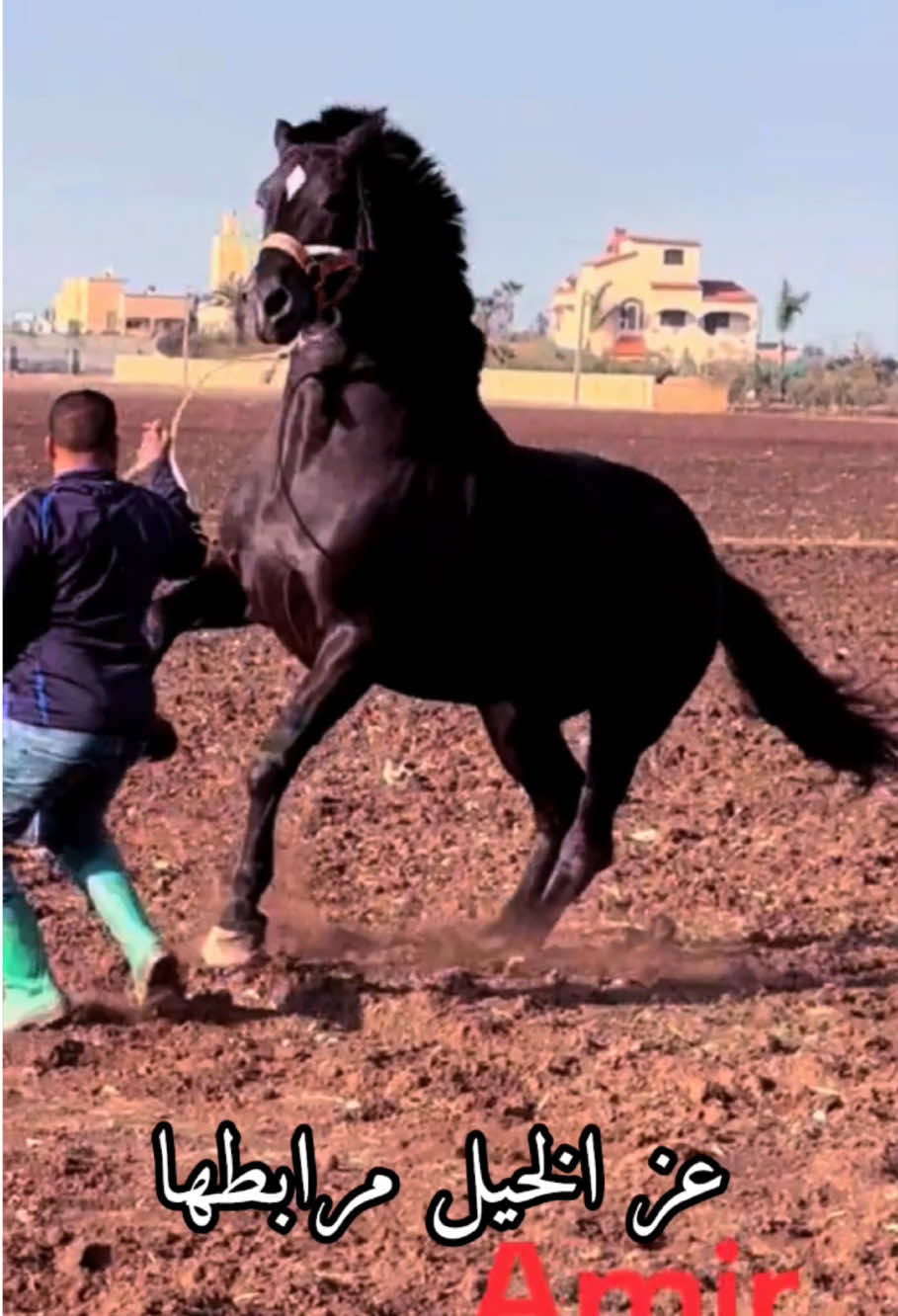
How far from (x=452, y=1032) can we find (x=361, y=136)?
2626 millimetres

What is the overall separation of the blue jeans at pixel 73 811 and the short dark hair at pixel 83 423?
71 cm

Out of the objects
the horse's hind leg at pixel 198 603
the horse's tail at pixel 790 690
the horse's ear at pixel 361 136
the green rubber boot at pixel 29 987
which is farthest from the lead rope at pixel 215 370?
the horse's tail at pixel 790 690

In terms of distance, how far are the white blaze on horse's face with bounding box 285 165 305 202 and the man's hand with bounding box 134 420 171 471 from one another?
774 mm

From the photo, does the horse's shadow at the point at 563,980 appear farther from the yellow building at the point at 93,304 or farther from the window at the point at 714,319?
the window at the point at 714,319

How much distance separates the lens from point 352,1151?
16.9ft

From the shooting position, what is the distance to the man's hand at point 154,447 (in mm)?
6480

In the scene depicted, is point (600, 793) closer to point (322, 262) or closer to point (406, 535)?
point (406, 535)

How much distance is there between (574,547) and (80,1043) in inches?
95.8

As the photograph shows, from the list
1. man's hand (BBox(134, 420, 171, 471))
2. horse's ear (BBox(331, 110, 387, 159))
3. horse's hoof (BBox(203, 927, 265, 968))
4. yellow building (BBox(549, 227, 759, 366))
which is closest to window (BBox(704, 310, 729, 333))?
yellow building (BBox(549, 227, 759, 366))

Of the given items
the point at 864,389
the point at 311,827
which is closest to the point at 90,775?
the point at 311,827

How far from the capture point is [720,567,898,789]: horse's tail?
8.42 m

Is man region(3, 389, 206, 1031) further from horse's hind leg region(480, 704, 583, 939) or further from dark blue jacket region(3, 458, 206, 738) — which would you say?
horse's hind leg region(480, 704, 583, 939)

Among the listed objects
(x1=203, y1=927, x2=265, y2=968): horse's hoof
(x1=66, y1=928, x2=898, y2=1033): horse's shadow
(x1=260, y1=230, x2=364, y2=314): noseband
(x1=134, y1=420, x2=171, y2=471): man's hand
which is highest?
(x1=260, y1=230, x2=364, y2=314): noseband

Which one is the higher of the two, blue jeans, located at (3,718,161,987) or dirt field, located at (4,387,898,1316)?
blue jeans, located at (3,718,161,987)
